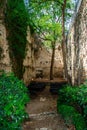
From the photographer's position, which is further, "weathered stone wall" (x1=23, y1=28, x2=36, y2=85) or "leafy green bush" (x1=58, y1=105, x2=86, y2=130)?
"weathered stone wall" (x1=23, y1=28, x2=36, y2=85)

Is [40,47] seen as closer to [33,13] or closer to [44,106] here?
[33,13]

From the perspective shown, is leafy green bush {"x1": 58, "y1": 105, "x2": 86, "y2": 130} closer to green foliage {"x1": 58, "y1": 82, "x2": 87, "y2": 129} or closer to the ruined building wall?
green foliage {"x1": 58, "y1": 82, "x2": 87, "y2": 129}

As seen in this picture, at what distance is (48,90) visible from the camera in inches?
498

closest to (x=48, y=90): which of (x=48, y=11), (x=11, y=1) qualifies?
(x=48, y=11)

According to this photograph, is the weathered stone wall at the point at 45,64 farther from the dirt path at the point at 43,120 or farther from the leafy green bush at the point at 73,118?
the leafy green bush at the point at 73,118

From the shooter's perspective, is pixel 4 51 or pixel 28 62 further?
pixel 28 62

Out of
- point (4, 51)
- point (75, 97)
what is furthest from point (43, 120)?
point (4, 51)

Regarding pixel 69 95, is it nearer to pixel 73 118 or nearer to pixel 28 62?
pixel 73 118

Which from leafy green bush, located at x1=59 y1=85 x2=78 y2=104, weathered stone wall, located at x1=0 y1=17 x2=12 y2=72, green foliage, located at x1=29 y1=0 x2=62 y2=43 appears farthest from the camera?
green foliage, located at x1=29 y1=0 x2=62 y2=43

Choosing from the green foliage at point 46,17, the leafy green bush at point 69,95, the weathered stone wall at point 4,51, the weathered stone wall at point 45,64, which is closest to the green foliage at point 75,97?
the leafy green bush at point 69,95

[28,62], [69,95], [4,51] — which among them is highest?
[4,51]

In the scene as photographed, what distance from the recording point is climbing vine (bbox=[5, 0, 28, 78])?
754 cm

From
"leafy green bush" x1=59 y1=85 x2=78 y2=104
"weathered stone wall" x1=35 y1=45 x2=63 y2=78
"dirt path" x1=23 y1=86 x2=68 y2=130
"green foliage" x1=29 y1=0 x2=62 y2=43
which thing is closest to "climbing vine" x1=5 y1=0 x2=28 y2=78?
"green foliage" x1=29 y1=0 x2=62 y2=43

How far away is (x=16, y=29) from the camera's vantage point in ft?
27.3
